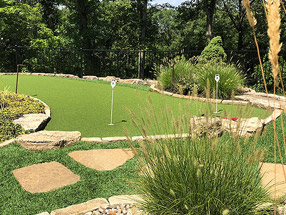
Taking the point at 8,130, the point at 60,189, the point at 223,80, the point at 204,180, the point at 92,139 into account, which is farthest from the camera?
the point at 223,80

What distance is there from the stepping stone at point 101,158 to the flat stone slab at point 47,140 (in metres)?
0.28

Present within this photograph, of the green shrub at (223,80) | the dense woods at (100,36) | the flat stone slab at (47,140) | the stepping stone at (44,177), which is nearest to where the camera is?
the stepping stone at (44,177)

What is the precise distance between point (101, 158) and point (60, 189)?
2.76ft

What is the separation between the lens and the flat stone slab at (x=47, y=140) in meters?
3.67

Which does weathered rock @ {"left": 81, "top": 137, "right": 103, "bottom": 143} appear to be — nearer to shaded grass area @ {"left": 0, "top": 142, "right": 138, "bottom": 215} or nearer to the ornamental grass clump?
shaded grass area @ {"left": 0, "top": 142, "right": 138, "bottom": 215}

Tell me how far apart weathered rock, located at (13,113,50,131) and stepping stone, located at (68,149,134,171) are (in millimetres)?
1094

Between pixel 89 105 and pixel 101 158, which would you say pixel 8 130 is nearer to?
pixel 101 158

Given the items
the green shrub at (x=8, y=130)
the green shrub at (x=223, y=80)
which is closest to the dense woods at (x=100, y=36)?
the green shrub at (x=223, y=80)

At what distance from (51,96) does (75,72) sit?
821cm

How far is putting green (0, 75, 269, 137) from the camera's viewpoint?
4703mm

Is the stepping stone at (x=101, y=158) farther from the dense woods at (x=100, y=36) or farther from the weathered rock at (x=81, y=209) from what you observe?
the dense woods at (x=100, y=36)

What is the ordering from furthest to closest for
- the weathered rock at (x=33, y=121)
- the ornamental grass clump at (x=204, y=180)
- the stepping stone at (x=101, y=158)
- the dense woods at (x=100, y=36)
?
the dense woods at (x=100, y=36) < the weathered rock at (x=33, y=121) < the stepping stone at (x=101, y=158) < the ornamental grass clump at (x=204, y=180)

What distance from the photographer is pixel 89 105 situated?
20.5 feet

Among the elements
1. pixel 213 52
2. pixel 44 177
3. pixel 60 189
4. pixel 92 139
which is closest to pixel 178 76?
pixel 213 52
